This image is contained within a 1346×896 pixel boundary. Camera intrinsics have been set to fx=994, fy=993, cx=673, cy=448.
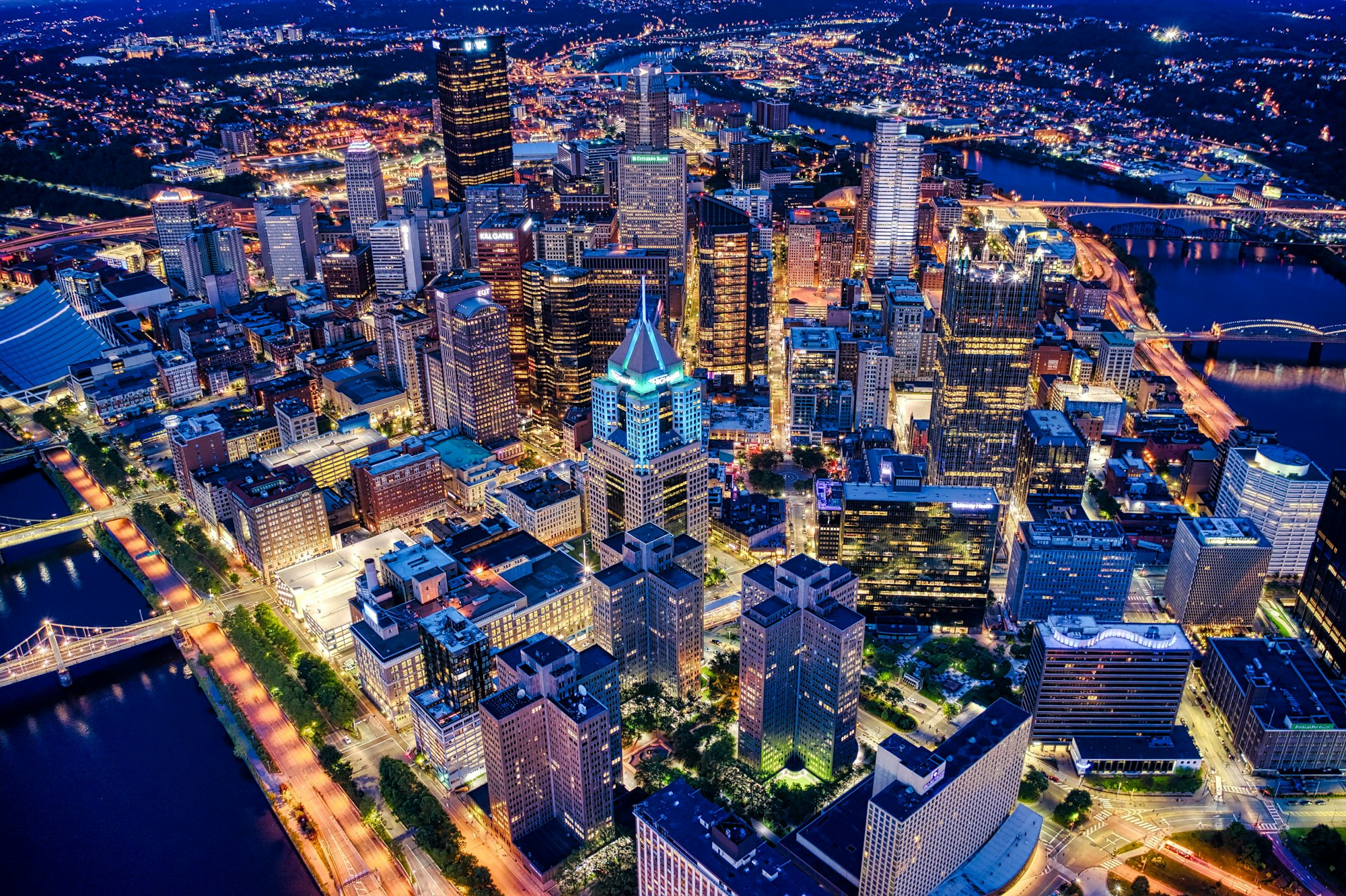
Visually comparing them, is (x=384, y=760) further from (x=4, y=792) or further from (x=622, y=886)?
(x=4, y=792)

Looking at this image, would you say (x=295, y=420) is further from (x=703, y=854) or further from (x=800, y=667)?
(x=703, y=854)

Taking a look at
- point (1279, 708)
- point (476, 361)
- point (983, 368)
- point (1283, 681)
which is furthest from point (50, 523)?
point (1283, 681)

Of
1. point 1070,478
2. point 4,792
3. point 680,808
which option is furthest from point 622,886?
point 1070,478

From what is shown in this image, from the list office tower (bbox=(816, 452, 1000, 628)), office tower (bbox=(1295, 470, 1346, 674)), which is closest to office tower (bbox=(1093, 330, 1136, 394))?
office tower (bbox=(1295, 470, 1346, 674))

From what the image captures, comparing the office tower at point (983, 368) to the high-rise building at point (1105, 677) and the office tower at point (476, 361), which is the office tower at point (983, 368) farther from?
the office tower at point (476, 361)

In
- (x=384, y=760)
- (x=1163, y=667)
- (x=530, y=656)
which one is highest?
(x=530, y=656)

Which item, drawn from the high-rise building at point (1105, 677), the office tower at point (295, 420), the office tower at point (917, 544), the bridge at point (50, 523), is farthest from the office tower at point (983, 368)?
the bridge at point (50, 523)
